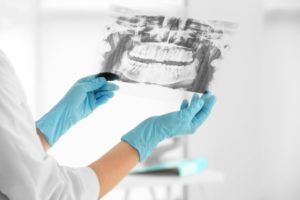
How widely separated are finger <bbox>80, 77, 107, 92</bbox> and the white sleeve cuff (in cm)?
35

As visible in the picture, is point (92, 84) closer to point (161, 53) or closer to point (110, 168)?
point (161, 53)

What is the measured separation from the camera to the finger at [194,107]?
1.17 metres

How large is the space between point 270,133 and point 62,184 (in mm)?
2247

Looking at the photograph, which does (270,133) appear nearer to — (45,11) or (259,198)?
(259,198)

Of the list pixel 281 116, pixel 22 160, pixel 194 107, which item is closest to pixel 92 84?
pixel 194 107

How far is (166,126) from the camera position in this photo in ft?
3.79

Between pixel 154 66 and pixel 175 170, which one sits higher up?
pixel 154 66

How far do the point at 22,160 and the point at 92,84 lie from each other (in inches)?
17.8

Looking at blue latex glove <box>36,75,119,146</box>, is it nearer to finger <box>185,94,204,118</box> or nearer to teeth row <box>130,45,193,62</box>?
teeth row <box>130,45,193,62</box>

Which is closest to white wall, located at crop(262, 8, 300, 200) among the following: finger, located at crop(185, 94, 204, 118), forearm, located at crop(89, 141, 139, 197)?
finger, located at crop(185, 94, 204, 118)

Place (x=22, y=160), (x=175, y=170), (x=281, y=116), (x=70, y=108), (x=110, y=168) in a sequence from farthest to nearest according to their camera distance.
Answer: (x=281, y=116) → (x=175, y=170) → (x=70, y=108) → (x=110, y=168) → (x=22, y=160)

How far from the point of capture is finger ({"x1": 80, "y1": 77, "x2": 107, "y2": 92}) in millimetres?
1284

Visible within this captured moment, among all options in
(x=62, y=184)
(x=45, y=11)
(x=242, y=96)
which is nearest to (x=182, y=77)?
(x=62, y=184)

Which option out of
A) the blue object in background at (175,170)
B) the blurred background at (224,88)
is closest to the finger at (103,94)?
the blue object in background at (175,170)
